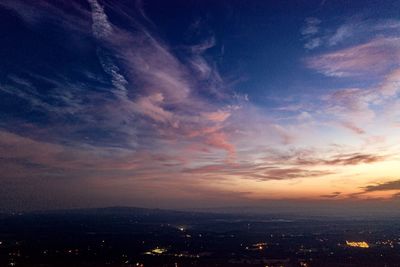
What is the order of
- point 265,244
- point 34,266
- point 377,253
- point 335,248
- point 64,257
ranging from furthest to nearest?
1. point 265,244
2. point 335,248
3. point 377,253
4. point 64,257
5. point 34,266

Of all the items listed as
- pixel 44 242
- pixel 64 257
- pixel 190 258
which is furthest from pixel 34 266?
pixel 44 242

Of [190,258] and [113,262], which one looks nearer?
[113,262]

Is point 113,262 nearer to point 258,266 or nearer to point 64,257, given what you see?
point 64,257

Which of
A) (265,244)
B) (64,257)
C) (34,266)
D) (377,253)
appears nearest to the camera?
(34,266)

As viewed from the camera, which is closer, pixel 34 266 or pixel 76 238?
pixel 34 266

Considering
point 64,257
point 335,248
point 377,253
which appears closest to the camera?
point 64,257

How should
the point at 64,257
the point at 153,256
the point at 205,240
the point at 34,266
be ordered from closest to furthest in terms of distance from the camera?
the point at 34,266 → the point at 64,257 → the point at 153,256 → the point at 205,240

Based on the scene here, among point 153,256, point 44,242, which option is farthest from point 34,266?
point 44,242

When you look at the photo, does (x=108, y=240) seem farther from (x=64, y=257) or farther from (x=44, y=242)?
(x=64, y=257)
